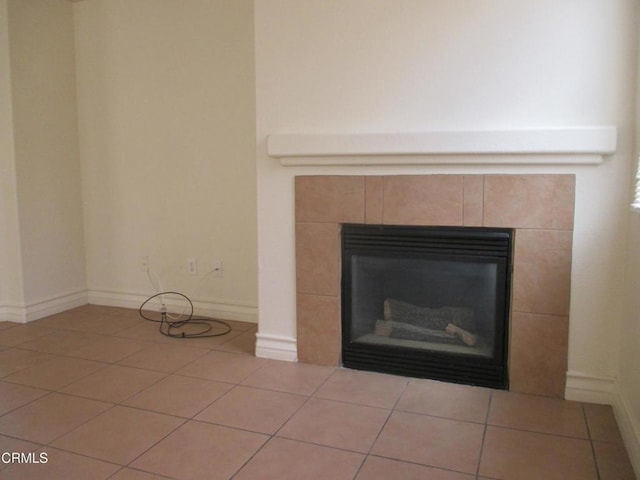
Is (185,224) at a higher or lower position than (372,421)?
higher

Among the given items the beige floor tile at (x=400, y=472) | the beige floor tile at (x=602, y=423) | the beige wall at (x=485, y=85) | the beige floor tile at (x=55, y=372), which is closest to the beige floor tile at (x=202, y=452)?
the beige floor tile at (x=400, y=472)

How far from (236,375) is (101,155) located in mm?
2046

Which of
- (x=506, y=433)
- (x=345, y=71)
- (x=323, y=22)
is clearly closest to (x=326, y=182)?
(x=345, y=71)

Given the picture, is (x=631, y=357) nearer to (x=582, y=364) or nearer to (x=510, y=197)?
(x=582, y=364)

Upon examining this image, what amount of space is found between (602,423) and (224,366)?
170cm

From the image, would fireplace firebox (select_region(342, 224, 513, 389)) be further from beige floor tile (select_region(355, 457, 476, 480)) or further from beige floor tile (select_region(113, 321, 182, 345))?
beige floor tile (select_region(113, 321, 182, 345))

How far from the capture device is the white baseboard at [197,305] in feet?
11.3

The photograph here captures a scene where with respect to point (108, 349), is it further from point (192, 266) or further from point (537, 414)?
point (537, 414)

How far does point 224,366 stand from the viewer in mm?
2691

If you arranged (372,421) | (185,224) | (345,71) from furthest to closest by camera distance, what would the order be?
(185,224)
(345,71)
(372,421)

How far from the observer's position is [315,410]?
2199mm

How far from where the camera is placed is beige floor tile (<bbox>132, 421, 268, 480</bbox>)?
1764 mm

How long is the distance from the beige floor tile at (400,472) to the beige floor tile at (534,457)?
123 mm

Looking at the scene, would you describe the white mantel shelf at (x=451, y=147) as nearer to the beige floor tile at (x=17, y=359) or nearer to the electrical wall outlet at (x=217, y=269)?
the electrical wall outlet at (x=217, y=269)
